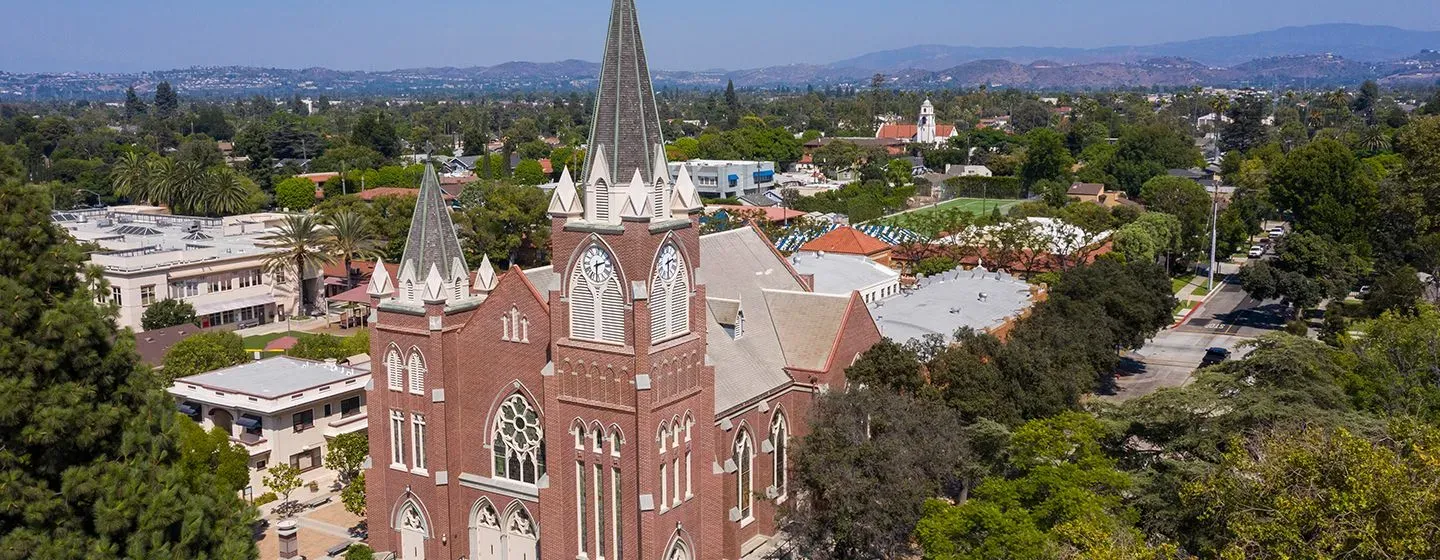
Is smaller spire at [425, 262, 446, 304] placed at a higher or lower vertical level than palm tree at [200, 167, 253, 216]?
higher

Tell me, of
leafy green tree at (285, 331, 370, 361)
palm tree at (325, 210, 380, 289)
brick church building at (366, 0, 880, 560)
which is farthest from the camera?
palm tree at (325, 210, 380, 289)

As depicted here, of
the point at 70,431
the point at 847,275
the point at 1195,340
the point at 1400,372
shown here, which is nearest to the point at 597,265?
the point at 70,431

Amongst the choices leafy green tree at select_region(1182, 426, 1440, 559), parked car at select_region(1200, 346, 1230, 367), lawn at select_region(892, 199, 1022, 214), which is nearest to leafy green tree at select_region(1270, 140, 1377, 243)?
parked car at select_region(1200, 346, 1230, 367)

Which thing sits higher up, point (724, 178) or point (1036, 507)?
point (724, 178)

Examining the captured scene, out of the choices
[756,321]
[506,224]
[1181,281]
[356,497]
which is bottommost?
[1181,281]

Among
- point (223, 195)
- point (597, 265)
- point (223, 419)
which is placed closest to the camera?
point (597, 265)

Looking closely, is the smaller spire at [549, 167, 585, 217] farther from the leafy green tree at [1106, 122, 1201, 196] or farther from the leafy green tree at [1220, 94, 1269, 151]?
the leafy green tree at [1220, 94, 1269, 151]

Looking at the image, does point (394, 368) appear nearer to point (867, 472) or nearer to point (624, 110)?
point (624, 110)
